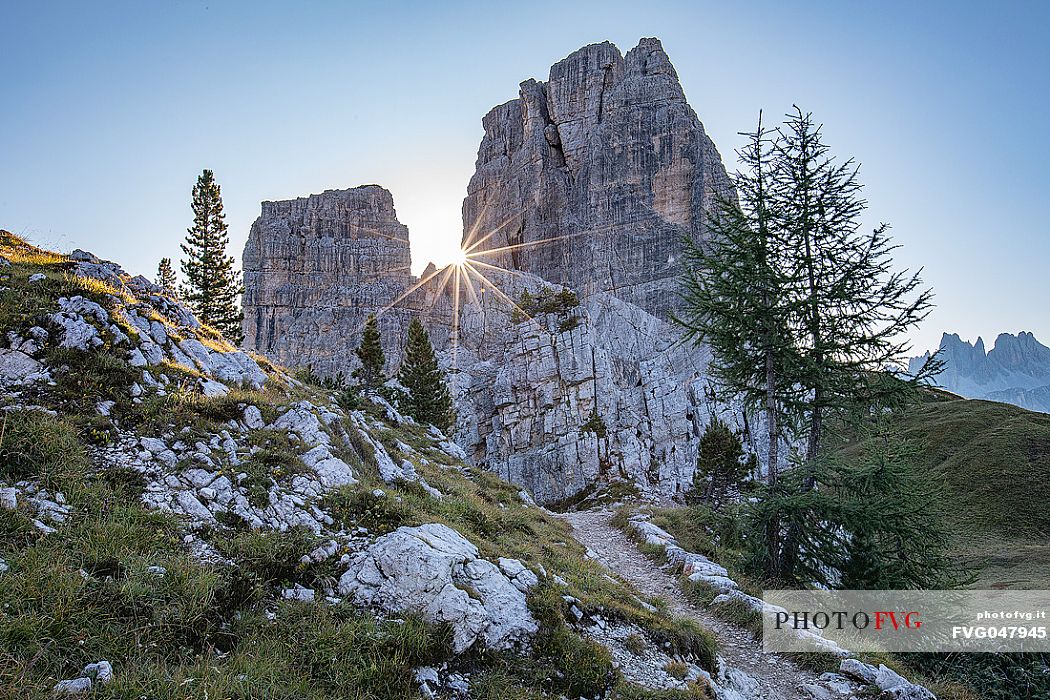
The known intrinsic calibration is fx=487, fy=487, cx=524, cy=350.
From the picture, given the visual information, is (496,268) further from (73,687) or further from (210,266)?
(73,687)

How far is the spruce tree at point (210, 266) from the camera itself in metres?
42.7

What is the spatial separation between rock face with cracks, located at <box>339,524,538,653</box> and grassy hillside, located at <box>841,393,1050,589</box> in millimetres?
14838

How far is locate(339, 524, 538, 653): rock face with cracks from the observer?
796cm

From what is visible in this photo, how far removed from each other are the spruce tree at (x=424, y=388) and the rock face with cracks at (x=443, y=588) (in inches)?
1389

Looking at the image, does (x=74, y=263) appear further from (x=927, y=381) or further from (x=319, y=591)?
(x=927, y=381)

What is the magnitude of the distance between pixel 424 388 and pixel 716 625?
37.3m

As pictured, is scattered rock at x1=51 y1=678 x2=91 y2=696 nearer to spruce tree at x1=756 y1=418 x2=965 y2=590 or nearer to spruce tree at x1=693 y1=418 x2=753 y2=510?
spruce tree at x1=756 y1=418 x2=965 y2=590

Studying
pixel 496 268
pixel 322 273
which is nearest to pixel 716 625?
Result: pixel 496 268

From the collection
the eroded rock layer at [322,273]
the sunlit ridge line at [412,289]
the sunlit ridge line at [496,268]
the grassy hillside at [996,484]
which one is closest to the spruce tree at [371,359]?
the grassy hillside at [996,484]

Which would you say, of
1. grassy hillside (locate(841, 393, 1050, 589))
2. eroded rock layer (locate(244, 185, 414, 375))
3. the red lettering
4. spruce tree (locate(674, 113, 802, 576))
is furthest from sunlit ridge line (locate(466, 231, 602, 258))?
the red lettering

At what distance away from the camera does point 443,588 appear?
8438 mm

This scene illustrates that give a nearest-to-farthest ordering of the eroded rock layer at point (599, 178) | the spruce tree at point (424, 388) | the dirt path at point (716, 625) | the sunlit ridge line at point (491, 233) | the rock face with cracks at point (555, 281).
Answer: the dirt path at point (716, 625)
the spruce tree at point (424, 388)
the rock face with cracks at point (555, 281)
the eroded rock layer at point (599, 178)
the sunlit ridge line at point (491, 233)

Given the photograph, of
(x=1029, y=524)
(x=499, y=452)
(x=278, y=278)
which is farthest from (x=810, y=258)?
(x=278, y=278)

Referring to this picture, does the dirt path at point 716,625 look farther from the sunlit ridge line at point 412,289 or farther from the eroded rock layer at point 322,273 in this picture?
the sunlit ridge line at point 412,289
